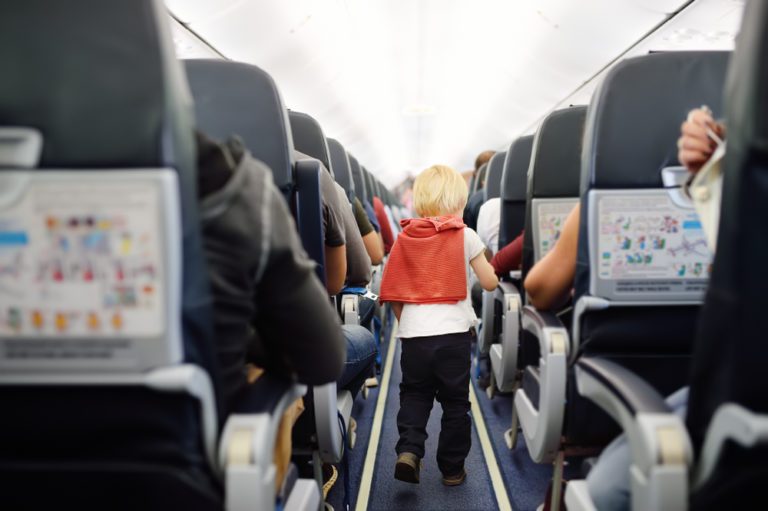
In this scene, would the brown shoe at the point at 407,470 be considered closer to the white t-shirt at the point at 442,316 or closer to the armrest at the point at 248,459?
the white t-shirt at the point at 442,316

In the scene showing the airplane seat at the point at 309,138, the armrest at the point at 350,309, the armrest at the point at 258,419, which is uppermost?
the airplane seat at the point at 309,138

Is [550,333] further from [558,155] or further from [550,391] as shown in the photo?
[558,155]

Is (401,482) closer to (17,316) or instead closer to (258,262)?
(258,262)

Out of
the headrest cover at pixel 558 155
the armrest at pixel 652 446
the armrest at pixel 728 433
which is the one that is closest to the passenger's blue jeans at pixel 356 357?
the headrest cover at pixel 558 155

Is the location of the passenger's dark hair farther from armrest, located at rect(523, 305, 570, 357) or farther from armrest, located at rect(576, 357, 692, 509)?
armrest, located at rect(576, 357, 692, 509)

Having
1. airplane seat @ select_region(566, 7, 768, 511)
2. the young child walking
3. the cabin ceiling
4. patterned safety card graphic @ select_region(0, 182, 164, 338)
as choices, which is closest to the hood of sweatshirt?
the young child walking

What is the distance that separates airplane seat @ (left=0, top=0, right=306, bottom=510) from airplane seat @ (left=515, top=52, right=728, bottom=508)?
3.83 feet

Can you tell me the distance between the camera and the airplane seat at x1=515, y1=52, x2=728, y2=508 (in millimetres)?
1488

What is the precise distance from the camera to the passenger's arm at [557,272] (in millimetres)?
1785

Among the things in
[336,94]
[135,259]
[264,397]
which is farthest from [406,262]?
[336,94]

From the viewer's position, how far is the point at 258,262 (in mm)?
1020

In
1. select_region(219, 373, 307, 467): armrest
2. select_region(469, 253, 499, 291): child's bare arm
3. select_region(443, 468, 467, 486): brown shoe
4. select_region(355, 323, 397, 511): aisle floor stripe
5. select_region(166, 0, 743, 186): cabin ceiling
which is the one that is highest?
select_region(166, 0, 743, 186): cabin ceiling

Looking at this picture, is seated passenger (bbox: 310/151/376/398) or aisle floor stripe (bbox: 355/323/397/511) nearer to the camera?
seated passenger (bbox: 310/151/376/398)

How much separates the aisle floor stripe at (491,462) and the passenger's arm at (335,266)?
131 centimetres
